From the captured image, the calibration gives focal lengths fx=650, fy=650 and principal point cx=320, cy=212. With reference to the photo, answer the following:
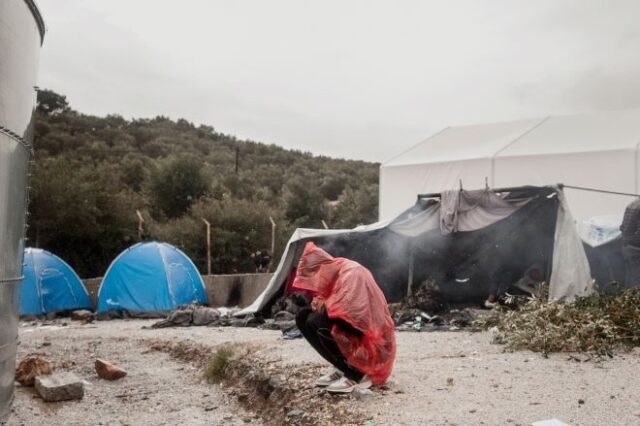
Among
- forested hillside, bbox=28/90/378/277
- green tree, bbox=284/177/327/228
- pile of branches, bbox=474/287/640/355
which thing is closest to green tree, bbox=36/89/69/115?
forested hillside, bbox=28/90/378/277

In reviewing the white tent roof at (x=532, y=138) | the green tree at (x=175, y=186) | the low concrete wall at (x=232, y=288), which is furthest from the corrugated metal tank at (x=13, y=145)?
the green tree at (x=175, y=186)

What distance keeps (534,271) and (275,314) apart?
179 inches

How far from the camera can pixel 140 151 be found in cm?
4434

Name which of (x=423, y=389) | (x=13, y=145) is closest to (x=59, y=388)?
(x=13, y=145)

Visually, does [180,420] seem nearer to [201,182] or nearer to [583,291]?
[583,291]

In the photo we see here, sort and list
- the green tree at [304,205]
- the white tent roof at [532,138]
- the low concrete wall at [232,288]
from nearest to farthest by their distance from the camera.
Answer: the white tent roof at [532,138] < the low concrete wall at [232,288] < the green tree at [304,205]

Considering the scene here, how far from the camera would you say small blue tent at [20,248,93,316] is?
46.4 feet

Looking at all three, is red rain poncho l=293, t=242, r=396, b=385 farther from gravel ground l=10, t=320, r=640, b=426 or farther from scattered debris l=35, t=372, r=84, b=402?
scattered debris l=35, t=372, r=84, b=402

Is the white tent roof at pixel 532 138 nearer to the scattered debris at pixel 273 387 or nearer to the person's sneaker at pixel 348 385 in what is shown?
the scattered debris at pixel 273 387

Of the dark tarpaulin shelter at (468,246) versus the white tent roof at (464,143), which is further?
the white tent roof at (464,143)

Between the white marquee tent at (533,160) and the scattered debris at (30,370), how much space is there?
11.1 m

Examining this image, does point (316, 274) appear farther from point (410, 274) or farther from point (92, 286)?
point (92, 286)

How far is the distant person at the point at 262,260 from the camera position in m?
19.1

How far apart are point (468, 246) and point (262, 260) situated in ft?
28.9
